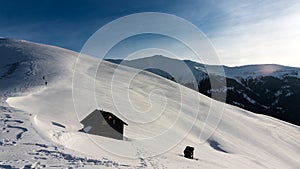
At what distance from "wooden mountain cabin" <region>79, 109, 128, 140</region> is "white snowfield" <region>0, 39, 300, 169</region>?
0.90 m

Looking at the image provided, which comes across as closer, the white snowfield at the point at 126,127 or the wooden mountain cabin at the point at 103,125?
the white snowfield at the point at 126,127

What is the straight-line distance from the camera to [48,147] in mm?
14992

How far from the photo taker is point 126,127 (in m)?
29.4

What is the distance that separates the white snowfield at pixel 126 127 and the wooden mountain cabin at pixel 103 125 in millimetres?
904

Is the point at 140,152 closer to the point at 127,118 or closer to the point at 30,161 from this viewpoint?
the point at 30,161

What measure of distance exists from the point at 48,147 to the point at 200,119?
36528 mm

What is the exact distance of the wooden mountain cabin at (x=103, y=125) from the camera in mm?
24309

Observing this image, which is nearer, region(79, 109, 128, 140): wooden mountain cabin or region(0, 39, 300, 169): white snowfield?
region(0, 39, 300, 169): white snowfield

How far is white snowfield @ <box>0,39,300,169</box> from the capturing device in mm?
15554

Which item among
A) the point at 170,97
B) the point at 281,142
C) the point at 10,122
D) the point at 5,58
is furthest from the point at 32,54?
the point at 281,142

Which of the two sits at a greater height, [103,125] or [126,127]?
[103,125]

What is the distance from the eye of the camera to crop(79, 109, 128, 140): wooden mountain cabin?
24309 mm

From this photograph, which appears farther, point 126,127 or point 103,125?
point 126,127

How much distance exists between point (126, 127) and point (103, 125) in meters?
4.92
